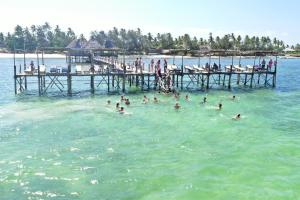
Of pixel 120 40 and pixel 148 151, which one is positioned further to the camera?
pixel 120 40

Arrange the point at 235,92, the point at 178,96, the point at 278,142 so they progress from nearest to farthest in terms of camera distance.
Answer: the point at 278,142 < the point at 178,96 < the point at 235,92

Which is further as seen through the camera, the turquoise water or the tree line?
the tree line

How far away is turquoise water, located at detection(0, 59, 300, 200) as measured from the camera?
71.6ft

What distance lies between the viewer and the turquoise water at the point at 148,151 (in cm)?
2181

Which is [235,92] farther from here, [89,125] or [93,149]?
[93,149]

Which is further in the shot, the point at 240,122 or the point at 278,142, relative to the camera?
the point at 240,122

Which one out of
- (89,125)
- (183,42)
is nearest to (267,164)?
(89,125)

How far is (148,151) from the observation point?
2788 cm

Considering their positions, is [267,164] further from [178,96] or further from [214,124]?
[178,96]

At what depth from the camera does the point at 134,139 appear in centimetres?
3078

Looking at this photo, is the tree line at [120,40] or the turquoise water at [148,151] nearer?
the turquoise water at [148,151]

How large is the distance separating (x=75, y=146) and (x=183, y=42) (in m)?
146

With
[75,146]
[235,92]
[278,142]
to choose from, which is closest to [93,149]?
[75,146]

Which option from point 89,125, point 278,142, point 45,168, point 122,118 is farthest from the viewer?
point 122,118
